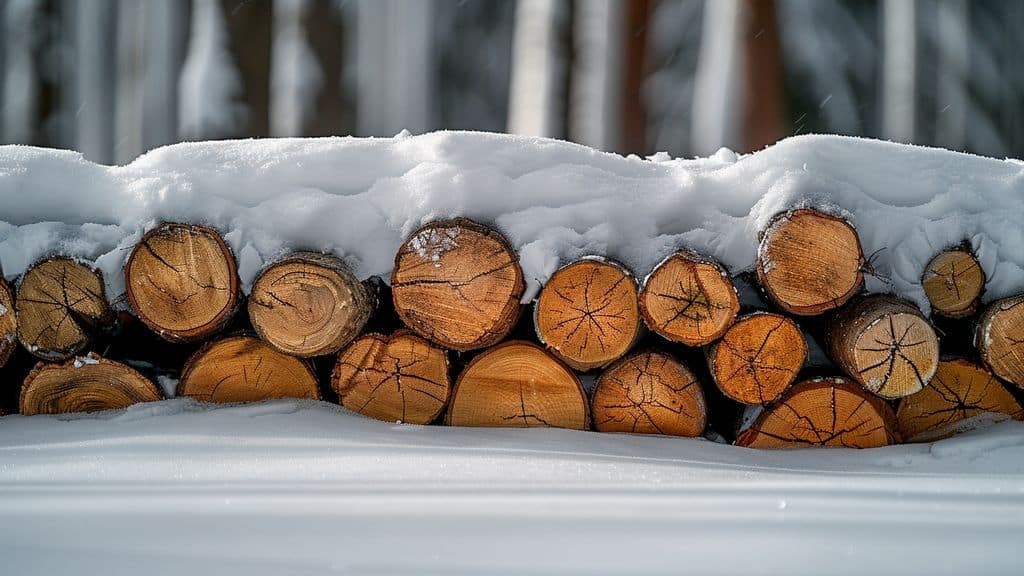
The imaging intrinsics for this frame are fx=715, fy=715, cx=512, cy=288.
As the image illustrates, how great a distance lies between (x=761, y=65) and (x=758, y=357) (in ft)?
13.5

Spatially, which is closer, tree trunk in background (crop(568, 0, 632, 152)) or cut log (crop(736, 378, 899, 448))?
cut log (crop(736, 378, 899, 448))

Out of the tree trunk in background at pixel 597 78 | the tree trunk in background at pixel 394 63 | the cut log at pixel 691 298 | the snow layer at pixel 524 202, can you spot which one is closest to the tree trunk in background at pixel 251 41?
the tree trunk in background at pixel 394 63

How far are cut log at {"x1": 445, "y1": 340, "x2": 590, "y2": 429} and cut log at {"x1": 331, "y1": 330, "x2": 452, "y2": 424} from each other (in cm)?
6

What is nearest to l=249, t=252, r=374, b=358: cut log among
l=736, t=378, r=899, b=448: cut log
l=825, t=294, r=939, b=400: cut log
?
l=736, t=378, r=899, b=448: cut log

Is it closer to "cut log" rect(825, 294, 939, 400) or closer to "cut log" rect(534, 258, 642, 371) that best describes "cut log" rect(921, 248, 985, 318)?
"cut log" rect(825, 294, 939, 400)

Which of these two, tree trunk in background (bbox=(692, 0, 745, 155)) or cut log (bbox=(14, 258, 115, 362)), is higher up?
tree trunk in background (bbox=(692, 0, 745, 155))

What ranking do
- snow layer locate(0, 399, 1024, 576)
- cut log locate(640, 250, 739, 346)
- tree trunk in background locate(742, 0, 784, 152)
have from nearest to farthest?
snow layer locate(0, 399, 1024, 576) < cut log locate(640, 250, 739, 346) < tree trunk in background locate(742, 0, 784, 152)

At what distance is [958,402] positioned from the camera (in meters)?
1.83

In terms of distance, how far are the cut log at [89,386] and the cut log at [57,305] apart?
0.06 metres

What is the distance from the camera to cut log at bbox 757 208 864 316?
1646mm

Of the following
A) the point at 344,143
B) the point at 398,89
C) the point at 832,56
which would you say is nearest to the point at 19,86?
the point at 398,89

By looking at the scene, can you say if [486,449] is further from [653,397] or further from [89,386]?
[89,386]

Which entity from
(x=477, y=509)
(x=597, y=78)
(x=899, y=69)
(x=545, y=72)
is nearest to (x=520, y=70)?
(x=545, y=72)

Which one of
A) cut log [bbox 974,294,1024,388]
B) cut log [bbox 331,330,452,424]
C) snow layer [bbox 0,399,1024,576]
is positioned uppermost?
cut log [bbox 974,294,1024,388]
